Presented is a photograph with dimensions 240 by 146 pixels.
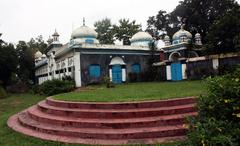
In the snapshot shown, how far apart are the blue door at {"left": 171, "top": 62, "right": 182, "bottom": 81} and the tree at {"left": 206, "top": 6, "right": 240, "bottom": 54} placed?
3.71 m

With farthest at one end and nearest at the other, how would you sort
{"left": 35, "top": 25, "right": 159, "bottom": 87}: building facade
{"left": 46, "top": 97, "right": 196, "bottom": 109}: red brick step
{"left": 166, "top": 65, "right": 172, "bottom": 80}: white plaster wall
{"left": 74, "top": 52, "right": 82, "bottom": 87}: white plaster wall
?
{"left": 166, "top": 65, "right": 172, "bottom": 80}: white plaster wall, {"left": 35, "top": 25, "right": 159, "bottom": 87}: building facade, {"left": 74, "top": 52, "right": 82, "bottom": 87}: white plaster wall, {"left": 46, "top": 97, "right": 196, "bottom": 109}: red brick step

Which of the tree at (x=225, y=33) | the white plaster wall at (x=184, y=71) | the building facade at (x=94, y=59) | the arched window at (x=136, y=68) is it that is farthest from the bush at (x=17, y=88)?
the tree at (x=225, y=33)

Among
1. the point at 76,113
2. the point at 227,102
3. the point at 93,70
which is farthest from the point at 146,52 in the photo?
the point at 227,102

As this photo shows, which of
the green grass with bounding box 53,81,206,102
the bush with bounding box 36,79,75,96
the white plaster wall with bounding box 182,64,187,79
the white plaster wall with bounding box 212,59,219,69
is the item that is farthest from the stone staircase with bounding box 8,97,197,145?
the white plaster wall with bounding box 182,64,187,79

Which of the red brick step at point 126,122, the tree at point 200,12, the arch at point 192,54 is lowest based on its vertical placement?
the red brick step at point 126,122

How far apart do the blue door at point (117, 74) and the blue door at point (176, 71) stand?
5.09 metres

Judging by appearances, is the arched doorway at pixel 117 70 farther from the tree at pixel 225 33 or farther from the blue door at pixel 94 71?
the tree at pixel 225 33

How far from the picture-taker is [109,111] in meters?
7.75

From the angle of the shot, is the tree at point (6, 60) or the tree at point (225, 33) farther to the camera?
the tree at point (6, 60)

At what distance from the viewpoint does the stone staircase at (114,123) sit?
6586 millimetres

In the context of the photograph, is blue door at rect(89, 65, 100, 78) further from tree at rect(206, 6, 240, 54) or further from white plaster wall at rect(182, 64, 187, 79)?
tree at rect(206, 6, 240, 54)

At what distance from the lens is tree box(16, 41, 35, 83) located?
40031mm

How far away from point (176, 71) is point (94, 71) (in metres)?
7.49

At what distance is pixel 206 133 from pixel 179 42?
835 inches
